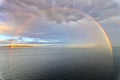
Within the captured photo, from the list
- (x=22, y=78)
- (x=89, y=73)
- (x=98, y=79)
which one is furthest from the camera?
(x=89, y=73)

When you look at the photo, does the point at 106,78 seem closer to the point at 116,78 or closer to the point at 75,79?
the point at 116,78

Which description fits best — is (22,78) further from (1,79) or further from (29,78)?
(1,79)

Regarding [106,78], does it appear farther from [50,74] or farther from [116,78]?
[50,74]

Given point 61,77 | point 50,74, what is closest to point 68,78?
point 61,77

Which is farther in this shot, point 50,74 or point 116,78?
point 50,74

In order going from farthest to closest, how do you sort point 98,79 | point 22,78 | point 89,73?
1. point 89,73
2. point 22,78
3. point 98,79

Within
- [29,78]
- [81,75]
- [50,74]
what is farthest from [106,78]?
[29,78]

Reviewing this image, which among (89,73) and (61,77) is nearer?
(61,77)

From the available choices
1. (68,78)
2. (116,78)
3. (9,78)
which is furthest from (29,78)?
(116,78)
